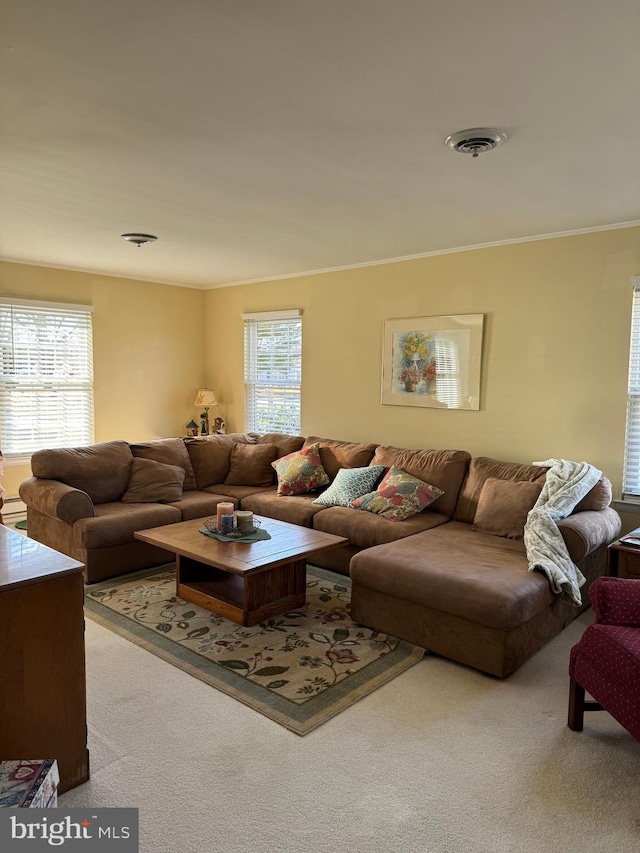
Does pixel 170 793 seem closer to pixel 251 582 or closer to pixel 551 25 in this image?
pixel 251 582

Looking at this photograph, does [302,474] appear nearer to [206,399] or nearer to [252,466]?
[252,466]

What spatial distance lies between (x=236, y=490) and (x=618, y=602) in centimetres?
343

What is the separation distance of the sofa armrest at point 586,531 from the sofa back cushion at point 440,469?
98 cm

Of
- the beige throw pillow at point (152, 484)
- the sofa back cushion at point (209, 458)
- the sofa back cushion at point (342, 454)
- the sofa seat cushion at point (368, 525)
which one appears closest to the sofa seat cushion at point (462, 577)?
the sofa seat cushion at point (368, 525)

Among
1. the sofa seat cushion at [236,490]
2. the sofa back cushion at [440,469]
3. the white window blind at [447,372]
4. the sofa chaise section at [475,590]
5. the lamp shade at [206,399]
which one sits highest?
the white window blind at [447,372]

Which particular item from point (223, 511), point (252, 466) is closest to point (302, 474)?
point (252, 466)

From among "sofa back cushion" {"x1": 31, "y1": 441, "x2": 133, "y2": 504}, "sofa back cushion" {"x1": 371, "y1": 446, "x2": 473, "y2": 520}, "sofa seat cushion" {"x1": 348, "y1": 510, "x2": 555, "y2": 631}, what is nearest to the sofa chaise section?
"sofa seat cushion" {"x1": 348, "y1": 510, "x2": 555, "y2": 631}

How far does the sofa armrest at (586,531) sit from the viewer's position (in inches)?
131

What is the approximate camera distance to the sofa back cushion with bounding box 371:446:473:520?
14.5 feet

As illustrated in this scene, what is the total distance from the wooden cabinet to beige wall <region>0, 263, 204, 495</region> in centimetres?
418

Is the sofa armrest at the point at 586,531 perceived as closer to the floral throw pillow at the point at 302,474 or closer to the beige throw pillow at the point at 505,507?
the beige throw pillow at the point at 505,507

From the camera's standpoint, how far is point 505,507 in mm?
3863

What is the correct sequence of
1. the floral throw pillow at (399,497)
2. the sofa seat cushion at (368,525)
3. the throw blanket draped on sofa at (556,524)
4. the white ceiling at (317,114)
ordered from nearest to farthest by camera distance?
1. the white ceiling at (317,114)
2. the throw blanket draped on sofa at (556,524)
3. the sofa seat cushion at (368,525)
4. the floral throw pillow at (399,497)

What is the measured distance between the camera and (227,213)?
3.78 meters
